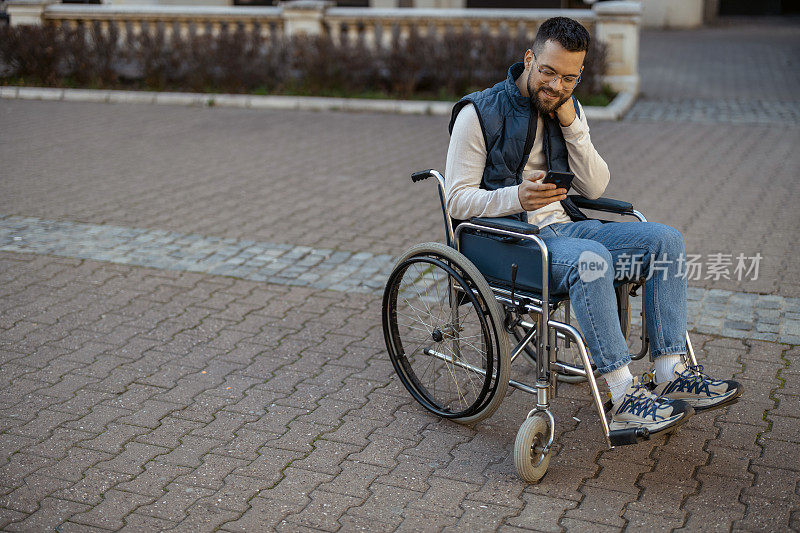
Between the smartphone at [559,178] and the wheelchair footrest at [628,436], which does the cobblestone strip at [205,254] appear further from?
the wheelchair footrest at [628,436]

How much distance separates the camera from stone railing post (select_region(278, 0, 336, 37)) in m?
12.5

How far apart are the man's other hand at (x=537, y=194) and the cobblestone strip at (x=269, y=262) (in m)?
1.80

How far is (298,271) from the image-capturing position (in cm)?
555

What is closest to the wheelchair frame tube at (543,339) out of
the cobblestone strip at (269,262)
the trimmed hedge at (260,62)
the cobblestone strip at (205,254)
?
the cobblestone strip at (269,262)

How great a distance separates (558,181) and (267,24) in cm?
1067

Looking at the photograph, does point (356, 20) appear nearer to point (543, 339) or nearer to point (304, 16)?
point (304, 16)

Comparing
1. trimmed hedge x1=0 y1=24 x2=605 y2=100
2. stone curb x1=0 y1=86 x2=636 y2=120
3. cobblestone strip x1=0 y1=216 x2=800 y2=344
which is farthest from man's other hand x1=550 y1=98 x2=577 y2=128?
trimmed hedge x1=0 y1=24 x2=605 y2=100

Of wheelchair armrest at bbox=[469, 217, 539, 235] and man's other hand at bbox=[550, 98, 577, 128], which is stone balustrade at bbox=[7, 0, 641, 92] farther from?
wheelchair armrest at bbox=[469, 217, 539, 235]

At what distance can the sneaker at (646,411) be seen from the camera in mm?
3029

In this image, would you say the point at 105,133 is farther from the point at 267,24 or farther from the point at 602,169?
the point at 602,169

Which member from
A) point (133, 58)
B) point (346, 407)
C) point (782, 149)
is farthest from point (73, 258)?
point (133, 58)

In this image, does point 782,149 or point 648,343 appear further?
point 782,149

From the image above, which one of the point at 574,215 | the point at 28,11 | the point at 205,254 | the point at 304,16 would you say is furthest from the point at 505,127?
the point at 28,11

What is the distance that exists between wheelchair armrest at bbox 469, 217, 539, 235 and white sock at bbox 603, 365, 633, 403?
608 mm
